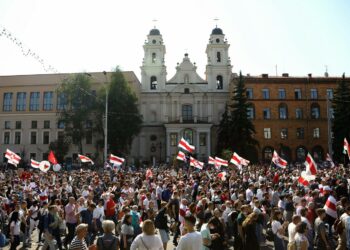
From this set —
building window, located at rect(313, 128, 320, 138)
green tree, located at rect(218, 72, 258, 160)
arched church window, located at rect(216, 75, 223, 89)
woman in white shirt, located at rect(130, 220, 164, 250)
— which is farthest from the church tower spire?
woman in white shirt, located at rect(130, 220, 164, 250)

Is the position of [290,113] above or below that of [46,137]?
above

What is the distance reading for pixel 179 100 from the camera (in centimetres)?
6044

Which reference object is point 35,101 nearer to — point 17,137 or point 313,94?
point 17,137

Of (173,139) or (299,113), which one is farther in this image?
(299,113)

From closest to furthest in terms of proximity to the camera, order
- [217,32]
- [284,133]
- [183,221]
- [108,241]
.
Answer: [108,241] → [183,221] → [284,133] → [217,32]

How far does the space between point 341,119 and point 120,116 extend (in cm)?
2879

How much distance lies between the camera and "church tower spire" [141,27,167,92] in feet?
202

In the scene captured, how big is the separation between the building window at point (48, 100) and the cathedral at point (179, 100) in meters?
14.6

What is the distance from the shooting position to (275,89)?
57312 mm

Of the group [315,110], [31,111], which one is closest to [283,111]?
[315,110]

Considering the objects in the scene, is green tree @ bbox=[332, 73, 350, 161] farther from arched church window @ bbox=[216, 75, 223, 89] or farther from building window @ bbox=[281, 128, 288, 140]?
arched church window @ bbox=[216, 75, 223, 89]

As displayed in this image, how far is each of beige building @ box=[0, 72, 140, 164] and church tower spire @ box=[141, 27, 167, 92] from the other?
7.64 feet

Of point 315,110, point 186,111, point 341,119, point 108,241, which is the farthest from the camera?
point 186,111

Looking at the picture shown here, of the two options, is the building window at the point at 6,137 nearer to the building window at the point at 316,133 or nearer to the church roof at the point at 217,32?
the church roof at the point at 217,32
